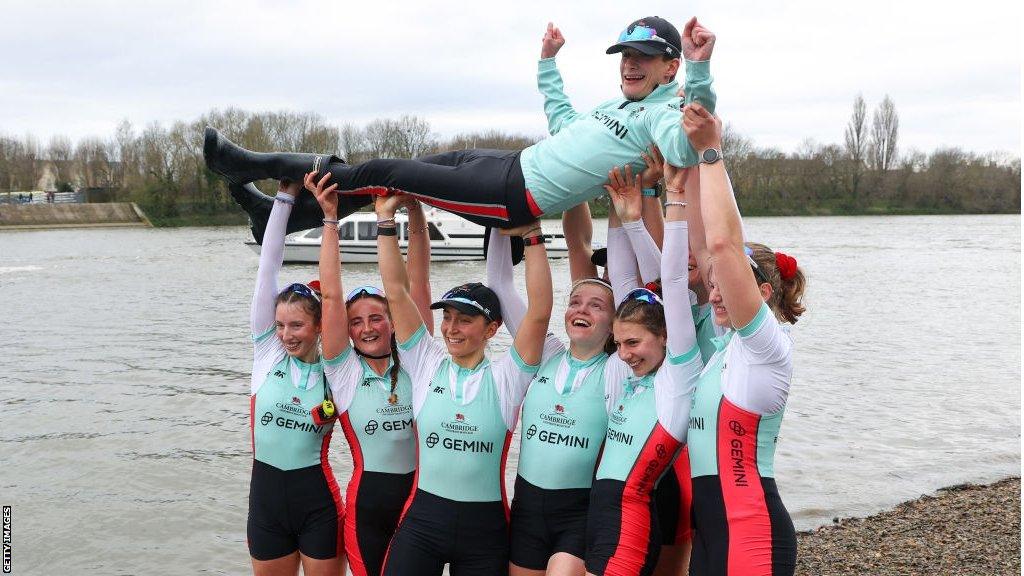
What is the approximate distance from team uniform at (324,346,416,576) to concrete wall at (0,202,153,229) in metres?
67.6

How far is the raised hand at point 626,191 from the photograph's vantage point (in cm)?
395

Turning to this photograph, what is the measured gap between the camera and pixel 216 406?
Result: 1273 centimetres

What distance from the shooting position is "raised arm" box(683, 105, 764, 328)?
3209 mm

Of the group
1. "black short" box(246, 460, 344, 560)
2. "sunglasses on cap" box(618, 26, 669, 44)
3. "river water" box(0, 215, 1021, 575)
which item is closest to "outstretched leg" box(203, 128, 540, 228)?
"sunglasses on cap" box(618, 26, 669, 44)

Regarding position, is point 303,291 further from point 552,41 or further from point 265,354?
point 552,41

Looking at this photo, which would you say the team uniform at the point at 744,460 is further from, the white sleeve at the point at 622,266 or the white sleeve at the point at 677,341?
the white sleeve at the point at 622,266

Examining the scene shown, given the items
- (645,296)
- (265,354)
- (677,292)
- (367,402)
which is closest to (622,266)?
(645,296)

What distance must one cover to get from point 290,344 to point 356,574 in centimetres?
118

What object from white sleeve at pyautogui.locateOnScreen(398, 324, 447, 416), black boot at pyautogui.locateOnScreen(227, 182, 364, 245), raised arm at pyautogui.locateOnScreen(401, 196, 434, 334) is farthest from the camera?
raised arm at pyautogui.locateOnScreen(401, 196, 434, 334)

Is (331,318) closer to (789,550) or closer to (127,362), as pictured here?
(789,550)

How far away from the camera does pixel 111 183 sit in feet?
252

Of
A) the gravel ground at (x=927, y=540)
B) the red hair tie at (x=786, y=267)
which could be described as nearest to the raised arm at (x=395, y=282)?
the red hair tie at (x=786, y=267)

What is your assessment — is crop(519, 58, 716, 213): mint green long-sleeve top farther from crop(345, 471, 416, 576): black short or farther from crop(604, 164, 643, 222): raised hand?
crop(345, 471, 416, 576): black short

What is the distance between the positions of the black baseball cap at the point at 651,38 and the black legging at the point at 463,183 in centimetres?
75
